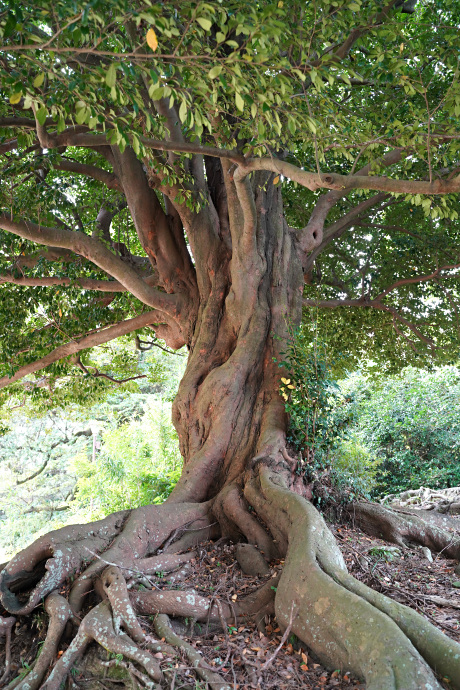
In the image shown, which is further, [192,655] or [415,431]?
[415,431]

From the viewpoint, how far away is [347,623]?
313 centimetres

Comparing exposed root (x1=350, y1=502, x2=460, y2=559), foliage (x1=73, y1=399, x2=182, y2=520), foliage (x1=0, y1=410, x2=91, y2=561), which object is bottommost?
foliage (x1=0, y1=410, x2=91, y2=561)

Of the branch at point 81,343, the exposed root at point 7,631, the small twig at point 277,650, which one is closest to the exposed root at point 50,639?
the exposed root at point 7,631

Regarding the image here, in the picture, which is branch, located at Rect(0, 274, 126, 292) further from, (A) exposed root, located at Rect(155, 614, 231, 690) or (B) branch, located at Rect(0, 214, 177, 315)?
(A) exposed root, located at Rect(155, 614, 231, 690)

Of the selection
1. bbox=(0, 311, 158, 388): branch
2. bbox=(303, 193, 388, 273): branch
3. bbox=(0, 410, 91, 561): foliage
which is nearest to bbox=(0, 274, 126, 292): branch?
bbox=(0, 311, 158, 388): branch

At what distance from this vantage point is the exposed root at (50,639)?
124 inches

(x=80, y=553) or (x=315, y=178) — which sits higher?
(x=315, y=178)

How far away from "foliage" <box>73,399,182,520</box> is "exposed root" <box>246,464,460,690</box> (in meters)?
9.27

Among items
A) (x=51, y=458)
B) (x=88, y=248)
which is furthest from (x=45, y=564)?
(x=51, y=458)

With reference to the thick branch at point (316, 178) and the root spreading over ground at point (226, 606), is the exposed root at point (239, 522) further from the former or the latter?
the thick branch at point (316, 178)

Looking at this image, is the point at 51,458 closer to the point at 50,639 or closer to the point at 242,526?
the point at 242,526

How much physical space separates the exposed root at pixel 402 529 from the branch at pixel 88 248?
3.99 metres

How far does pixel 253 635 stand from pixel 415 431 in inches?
432

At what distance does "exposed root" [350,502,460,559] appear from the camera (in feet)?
18.2
